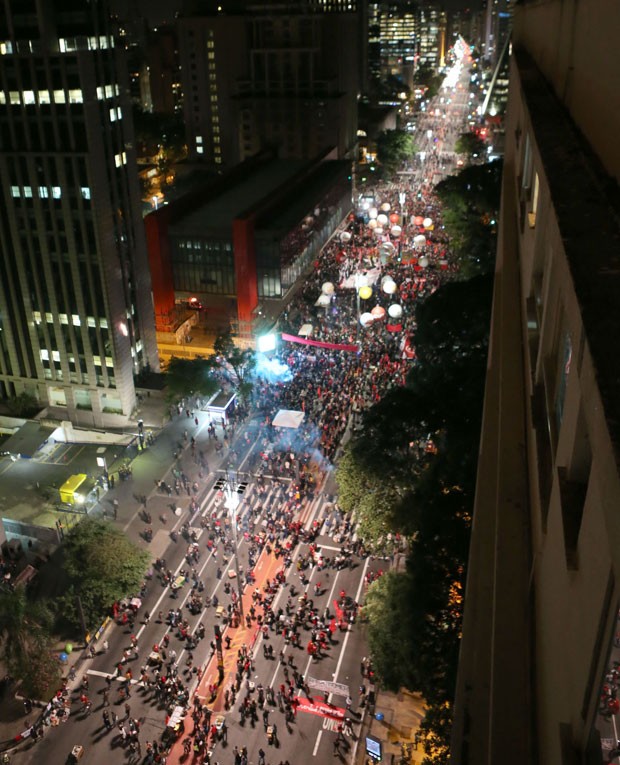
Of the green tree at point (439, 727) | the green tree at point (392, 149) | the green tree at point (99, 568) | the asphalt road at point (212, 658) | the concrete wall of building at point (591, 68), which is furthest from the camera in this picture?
the green tree at point (392, 149)

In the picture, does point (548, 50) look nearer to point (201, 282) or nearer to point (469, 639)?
point (469, 639)

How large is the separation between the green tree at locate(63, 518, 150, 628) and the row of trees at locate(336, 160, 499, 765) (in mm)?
8700

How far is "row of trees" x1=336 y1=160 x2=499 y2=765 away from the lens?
17.5m

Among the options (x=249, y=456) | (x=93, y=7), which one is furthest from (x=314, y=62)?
(x=249, y=456)

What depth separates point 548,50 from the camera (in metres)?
9.31

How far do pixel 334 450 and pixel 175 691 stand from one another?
15263 millimetres

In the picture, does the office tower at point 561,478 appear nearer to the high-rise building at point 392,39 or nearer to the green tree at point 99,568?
the green tree at point 99,568

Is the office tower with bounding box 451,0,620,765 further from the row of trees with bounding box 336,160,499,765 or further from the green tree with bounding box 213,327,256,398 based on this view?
the green tree with bounding box 213,327,256,398

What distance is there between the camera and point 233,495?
A: 28.6 metres

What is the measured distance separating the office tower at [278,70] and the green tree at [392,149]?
5099 mm

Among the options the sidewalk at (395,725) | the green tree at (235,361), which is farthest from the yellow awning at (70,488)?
the sidewalk at (395,725)

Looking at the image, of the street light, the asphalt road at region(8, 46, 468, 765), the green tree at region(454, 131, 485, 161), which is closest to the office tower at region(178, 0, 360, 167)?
the green tree at region(454, 131, 485, 161)

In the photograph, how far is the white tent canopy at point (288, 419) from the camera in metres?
36.4

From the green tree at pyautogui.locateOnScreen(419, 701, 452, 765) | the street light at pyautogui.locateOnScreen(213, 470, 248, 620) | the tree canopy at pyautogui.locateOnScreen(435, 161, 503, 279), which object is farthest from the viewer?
the tree canopy at pyautogui.locateOnScreen(435, 161, 503, 279)
